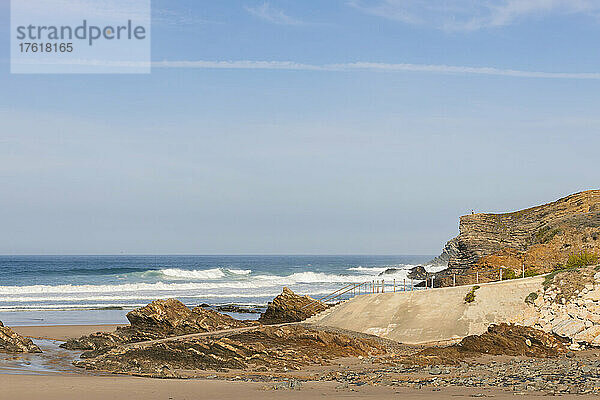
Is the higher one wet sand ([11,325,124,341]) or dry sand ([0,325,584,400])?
dry sand ([0,325,584,400])

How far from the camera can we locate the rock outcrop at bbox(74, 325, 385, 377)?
20.4 meters

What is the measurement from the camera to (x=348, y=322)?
26.8 m

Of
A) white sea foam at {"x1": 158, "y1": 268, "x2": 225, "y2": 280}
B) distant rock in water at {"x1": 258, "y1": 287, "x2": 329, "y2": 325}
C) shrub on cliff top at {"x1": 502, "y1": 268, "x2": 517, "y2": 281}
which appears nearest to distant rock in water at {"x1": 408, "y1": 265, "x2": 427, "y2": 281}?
white sea foam at {"x1": 158, "y1": 268, "x2": 225, "y2": 280}

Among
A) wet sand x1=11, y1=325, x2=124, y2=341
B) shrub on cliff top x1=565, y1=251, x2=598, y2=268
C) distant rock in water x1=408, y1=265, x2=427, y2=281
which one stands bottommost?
distant rock in water x1=408, y1=265, x2=427, y2=281

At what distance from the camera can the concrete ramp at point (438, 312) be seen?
24125 mm

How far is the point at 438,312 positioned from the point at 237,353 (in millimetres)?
8280

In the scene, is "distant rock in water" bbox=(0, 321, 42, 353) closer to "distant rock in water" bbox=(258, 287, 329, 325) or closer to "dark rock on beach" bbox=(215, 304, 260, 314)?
"distant rock in water" bbox=(258, 287, 329, 325)

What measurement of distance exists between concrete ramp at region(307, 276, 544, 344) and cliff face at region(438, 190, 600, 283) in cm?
609

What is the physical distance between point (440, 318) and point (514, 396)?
Answer: 41.0 ft

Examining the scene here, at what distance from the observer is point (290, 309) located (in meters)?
31.8

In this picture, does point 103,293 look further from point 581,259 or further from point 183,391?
point 183,391

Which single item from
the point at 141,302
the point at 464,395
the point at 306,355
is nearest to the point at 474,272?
the point at 306,355

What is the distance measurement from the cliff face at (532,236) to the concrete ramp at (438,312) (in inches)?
240

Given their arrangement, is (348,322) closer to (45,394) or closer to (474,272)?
(474,272)
